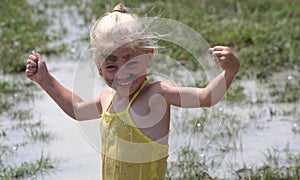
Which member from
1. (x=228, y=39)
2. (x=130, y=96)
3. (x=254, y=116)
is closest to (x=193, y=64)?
(x=228, y=39)

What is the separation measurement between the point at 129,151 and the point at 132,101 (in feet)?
0.71

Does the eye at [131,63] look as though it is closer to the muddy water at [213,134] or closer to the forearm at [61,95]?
the forearm at [61,95]

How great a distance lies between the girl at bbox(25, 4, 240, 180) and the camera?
3.37 meters

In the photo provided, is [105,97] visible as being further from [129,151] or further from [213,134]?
[213,134]

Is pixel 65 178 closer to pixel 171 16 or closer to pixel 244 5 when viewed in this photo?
pixel 171 16

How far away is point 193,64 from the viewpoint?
24.8ft

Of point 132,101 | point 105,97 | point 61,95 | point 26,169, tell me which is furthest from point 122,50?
point 26,169

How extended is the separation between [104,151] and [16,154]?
196 cm

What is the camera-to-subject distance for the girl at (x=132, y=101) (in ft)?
11.1

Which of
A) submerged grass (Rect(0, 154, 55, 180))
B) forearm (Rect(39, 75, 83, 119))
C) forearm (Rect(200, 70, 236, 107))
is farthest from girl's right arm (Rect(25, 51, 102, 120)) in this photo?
submerged grass (Rect(0, 154, 55, 180))

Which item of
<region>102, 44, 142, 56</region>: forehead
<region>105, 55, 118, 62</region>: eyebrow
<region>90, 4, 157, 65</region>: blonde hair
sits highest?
<region>90, 4, 157, 65</region>: blonde hair

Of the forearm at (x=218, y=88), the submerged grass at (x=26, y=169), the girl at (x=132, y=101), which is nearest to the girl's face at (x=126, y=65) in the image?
the girl at (x=132, y=101)

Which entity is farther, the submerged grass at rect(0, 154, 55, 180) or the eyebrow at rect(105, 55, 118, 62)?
the submerged grass at rect(0, 154, 55, 180)

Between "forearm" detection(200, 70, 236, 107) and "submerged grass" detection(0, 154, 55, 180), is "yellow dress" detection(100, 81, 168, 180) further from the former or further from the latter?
"submerged grass" detection(0, 154, 55, 180)
